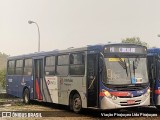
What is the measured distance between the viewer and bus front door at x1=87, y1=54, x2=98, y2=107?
14.7 metres

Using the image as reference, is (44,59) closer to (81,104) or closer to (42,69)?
(42,69)

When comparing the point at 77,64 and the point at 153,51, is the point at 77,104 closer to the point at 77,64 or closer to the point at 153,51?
the point at 77,64

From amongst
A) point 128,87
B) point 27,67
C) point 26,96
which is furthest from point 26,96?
point 128,87

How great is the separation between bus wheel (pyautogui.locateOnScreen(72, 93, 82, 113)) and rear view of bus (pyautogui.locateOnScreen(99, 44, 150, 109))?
1872 millimetres

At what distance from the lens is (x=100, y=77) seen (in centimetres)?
1437

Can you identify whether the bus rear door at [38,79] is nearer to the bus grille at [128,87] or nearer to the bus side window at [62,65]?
the bus side window at [62,65]

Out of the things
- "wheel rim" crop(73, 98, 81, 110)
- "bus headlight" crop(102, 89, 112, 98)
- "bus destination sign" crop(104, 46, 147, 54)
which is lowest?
A: "wheel rim" crop(73, 98, 81, 110)

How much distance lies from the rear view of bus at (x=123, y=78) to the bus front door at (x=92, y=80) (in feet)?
1.28

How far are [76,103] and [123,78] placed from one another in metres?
2.80

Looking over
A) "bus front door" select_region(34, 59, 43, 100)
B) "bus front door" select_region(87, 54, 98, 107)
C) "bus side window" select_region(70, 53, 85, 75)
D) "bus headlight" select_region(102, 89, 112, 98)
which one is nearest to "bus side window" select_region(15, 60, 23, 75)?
"bus front door" select_region(34, 59, 43, 100)

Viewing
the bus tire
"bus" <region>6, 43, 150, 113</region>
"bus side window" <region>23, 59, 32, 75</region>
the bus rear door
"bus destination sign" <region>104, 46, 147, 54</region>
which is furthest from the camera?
the bus tire

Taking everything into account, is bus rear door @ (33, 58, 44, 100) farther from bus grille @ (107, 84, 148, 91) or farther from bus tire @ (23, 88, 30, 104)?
bus grille @ (107, 84, 148, 91)

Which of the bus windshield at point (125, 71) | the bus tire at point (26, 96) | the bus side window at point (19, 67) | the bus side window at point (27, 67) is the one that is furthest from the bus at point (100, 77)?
the bus side window at point (19, 67)

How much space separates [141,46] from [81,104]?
11.8 feet
